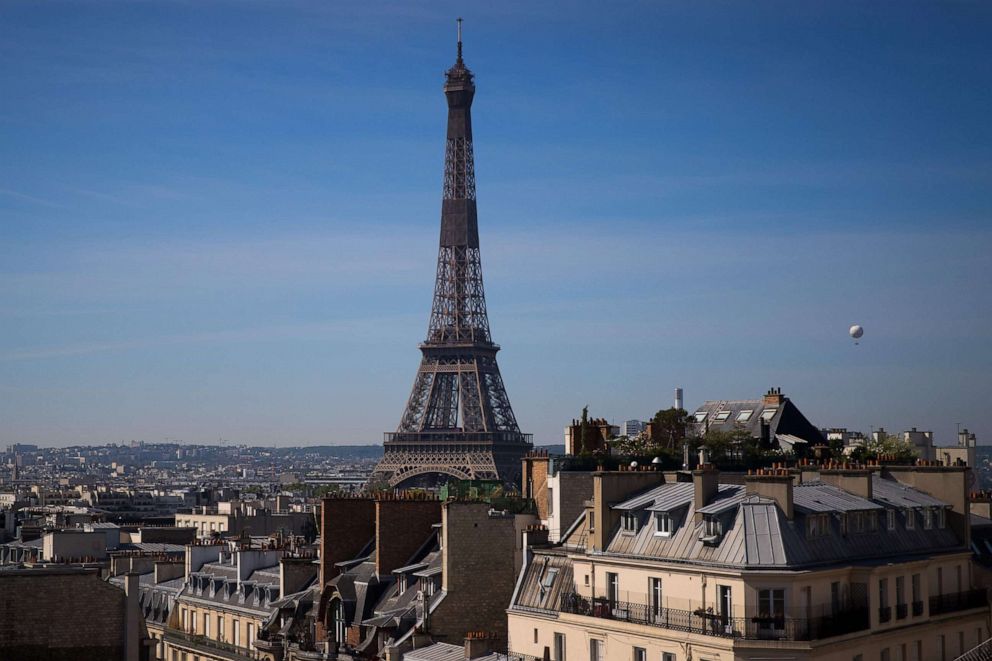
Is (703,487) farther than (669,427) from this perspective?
No

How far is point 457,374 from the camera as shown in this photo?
15388cm

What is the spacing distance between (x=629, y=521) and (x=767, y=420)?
1940 centimetres

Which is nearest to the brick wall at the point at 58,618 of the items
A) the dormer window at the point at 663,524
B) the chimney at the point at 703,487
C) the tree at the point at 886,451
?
the dormer window at the point at 663,524

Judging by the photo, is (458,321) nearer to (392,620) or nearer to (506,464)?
(506,464)

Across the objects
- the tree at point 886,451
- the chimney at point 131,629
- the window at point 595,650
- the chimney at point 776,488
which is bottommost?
the window at point 595,650

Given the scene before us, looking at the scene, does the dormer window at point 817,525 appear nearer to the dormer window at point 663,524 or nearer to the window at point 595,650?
the dormer window at point 663,524

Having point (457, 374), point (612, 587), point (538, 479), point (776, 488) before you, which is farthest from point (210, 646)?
point (457, 374)

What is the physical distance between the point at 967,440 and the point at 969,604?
32.6m

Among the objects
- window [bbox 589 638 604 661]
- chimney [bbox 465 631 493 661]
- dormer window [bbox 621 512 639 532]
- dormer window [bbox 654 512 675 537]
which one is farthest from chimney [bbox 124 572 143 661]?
dormer window [bbox 654 512 675 537]

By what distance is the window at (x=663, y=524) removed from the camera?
34.1 meters

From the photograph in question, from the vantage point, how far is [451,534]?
38750 millimetres

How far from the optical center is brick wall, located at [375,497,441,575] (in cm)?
4241

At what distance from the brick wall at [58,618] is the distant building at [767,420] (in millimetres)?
25361

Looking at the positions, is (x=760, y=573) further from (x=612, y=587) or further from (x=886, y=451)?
(x=886, y=451)
